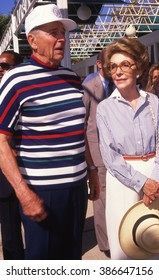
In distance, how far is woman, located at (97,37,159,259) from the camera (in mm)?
2256

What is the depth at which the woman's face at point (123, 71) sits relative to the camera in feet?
7.47

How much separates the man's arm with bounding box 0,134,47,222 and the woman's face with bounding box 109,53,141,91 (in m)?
0.79

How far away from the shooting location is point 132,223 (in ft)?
7.29

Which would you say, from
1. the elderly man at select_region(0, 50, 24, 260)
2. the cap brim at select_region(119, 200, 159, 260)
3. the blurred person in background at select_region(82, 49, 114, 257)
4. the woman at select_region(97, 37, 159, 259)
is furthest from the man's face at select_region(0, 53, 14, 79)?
the cap brim at select_region(119, 200, 159, 260)

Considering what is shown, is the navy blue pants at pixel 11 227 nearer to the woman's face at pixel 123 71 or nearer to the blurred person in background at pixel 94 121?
the blurred person in background at pixel 94 121

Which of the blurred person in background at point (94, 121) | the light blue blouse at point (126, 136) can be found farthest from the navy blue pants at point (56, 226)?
the blurred person in background at point (94, 121)

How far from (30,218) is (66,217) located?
7.7 inches

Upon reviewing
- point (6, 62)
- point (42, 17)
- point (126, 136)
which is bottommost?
point (126, 136)

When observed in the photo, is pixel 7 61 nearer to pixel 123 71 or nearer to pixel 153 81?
pixel 123 71

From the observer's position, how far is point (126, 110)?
90.5 inches

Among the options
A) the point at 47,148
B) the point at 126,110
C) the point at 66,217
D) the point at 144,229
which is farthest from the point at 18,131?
the point at 144,229

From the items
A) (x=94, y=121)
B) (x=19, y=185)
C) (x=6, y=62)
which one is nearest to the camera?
(x=19, y=185)

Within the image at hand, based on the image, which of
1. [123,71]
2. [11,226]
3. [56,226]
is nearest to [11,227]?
[11,226]

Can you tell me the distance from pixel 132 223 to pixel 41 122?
802 mm
